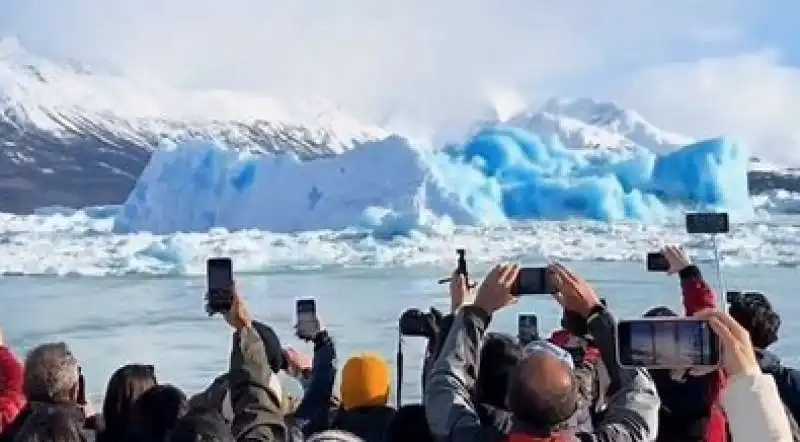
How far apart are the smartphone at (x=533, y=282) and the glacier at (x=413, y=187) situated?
18577 mm

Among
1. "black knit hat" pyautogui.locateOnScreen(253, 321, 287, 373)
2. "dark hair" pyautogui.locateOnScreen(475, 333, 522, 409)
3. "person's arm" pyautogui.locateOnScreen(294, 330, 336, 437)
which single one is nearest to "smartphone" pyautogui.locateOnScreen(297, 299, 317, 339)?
"person's arm" pyautogui.locateOnScreen(294, 330, 336, 437)

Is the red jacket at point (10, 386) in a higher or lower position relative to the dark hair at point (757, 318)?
lower

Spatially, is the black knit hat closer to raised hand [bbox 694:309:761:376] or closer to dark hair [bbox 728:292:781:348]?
dark hair [bbox 728:292:781:348]

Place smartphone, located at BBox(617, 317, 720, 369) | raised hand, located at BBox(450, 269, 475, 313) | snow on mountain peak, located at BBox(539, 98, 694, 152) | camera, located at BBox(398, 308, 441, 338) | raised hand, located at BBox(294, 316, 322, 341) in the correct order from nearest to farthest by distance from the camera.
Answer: smartphone, located at BBox(617, 317, 720, 369), raised hand, located at BBox(450, 269, 475, 313), camera, located at BBox(398, 308, 441, 338), raised hand, located at BBox(294, 316, 322, 341), snow on mountain peak, located at BBox(539, 98, 694, 152)

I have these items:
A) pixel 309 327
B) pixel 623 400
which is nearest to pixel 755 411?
pixel 623 400

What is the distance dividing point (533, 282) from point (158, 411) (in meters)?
0.71

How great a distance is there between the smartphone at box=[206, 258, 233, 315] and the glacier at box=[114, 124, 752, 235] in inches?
712

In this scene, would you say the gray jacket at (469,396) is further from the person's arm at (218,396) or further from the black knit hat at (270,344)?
the person's arm at (218,396)

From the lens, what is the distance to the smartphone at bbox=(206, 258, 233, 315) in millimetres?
2309

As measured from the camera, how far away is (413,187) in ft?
67.8

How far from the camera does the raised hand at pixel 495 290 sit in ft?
6.23

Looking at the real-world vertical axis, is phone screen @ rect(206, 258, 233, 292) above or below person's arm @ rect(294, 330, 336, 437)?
above

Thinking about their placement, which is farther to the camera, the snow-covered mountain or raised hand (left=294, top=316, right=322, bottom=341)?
the snow-covered mountain

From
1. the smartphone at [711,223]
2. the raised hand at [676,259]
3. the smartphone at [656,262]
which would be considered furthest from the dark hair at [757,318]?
Answer: the smartphone at [711,223]
